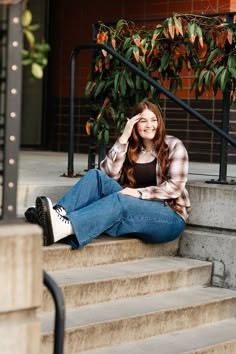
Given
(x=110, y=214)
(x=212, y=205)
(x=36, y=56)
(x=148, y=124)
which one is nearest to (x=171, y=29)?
(x=148, y=124)

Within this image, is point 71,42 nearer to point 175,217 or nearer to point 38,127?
point 38,127

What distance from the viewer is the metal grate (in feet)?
10.7

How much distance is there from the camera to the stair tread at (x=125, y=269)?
5348 mm

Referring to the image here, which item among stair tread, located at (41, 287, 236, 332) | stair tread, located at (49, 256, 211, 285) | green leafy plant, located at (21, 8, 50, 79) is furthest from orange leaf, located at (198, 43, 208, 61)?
green leafy plant, located at (21, 8, 50, 79)

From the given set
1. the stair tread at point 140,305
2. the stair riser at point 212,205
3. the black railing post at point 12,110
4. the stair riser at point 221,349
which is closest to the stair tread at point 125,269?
the stair tread at point 140,305

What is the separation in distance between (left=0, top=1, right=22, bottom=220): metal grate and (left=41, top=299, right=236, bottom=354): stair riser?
1.50 m

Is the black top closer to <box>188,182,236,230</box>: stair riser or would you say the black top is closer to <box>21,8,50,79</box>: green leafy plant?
<box>188,182,236,230</box>: stair riser

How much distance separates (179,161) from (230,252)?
716 millimetres

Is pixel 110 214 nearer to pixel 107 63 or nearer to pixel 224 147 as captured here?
pixel 224 147

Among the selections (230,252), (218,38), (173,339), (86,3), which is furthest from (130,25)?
(86,3)

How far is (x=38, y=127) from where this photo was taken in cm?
1169

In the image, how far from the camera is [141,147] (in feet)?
20.5

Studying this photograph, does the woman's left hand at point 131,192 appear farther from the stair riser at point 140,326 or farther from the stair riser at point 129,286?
the stair riser at point 140,326

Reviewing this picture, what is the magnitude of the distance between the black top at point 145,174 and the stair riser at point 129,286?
0.67m
